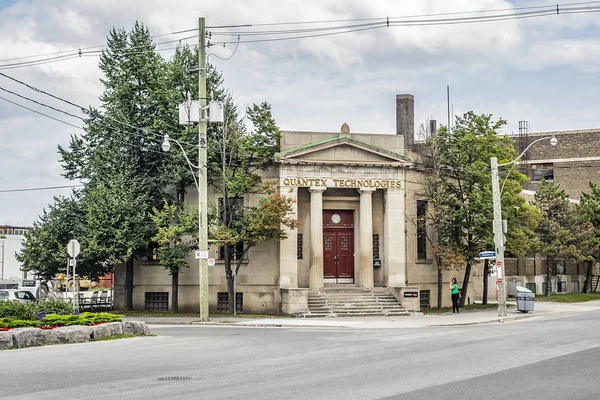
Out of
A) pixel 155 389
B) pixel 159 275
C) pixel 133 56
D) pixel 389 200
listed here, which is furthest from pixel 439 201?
pixel 155 389

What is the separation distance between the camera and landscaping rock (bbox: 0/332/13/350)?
19641 millimetres

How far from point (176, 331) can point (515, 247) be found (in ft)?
64.9

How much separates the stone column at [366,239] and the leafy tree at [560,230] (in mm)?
17340

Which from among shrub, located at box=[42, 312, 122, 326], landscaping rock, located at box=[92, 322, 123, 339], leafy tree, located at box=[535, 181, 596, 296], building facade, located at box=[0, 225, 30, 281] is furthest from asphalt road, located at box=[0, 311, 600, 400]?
building facade, located at box=[0, 225, 30, 281]

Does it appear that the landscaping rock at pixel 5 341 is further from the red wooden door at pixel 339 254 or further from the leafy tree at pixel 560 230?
the leafy tree at pixel 560 230

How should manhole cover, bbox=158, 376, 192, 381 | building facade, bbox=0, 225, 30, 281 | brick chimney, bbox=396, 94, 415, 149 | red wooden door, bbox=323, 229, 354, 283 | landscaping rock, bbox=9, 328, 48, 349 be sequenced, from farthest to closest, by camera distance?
building facade, bbox=0, 225, 30, 281
brick chimney, bbox=396, 94, 415, 149
red wooden door, bbox=323, 229, 354, 283
landscaping rock, bbox=9, 328, 48, 349
manhole cover, bbox=158, 376, 192, 381

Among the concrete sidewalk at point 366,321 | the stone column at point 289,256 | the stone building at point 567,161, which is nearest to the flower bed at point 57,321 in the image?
the concrete sidewalk at point 366,321

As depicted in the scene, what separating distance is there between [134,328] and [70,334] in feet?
9.20

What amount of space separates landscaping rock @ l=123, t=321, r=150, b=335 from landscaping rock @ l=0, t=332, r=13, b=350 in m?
4.25

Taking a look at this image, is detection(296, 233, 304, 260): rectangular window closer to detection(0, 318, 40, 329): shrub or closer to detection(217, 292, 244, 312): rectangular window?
detection(217, 292, 244, 312): rectangular window

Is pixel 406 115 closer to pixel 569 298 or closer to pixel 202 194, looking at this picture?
pixel 569 298

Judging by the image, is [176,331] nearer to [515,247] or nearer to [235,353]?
[235,353]

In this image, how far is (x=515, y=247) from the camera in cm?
3884

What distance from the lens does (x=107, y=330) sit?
2269 centimetres
